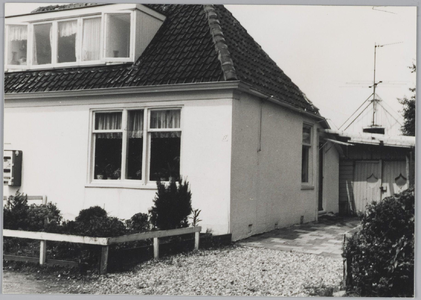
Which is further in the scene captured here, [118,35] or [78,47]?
[78,47]

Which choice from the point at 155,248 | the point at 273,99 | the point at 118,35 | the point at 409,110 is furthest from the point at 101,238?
the point at 118,35

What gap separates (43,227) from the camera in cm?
1028

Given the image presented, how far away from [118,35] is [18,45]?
2.85m

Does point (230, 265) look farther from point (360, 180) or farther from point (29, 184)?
point (360, 180)

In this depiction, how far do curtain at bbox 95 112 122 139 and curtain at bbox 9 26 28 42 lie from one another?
123 inches

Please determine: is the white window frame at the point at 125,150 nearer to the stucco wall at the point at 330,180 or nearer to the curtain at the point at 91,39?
the curtain at the point at 91,39

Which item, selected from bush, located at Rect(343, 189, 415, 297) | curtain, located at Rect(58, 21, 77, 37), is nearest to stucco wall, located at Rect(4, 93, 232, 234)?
curtain, located at Rect(58, 21, 77, 37)

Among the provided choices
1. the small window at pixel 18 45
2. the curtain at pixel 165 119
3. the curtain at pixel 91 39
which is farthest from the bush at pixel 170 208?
the small window at pixel 18 45

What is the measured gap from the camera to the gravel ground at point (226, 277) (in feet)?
24.1

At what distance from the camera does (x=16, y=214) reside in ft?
33.5

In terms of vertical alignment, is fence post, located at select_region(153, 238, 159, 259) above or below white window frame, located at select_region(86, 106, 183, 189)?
below

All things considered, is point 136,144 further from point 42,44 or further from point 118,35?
point 42,44

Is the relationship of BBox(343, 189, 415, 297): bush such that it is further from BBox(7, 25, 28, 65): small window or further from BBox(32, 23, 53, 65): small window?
BBox(7, 25, 28, 65): small window

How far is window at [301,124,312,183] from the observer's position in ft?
47.0
